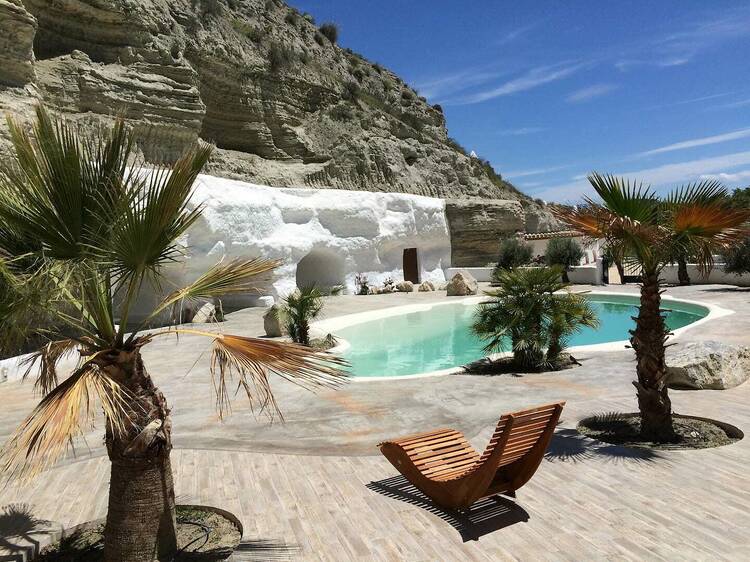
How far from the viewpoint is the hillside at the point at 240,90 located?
1883 cm

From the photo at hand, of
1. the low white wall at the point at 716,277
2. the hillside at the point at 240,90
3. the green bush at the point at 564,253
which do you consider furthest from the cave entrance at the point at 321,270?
the low white wall at the point at 716,277

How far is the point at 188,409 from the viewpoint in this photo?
24.2 ft

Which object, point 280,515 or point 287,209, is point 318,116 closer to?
point 287,209

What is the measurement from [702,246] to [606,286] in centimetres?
1867

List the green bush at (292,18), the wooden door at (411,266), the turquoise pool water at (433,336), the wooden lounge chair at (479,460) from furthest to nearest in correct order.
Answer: the green bush at (292,18) → the wooden door at (411,266) → the turquoise pool water at (433,336) → the wooden lounge chair at (479,460)

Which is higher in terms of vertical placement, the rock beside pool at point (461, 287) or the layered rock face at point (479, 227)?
the layered rock face at point (479, 227)

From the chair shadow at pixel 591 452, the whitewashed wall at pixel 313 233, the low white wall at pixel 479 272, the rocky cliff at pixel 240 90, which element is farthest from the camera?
→ the low white wall at pixel 479 272

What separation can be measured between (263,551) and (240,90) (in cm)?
2502

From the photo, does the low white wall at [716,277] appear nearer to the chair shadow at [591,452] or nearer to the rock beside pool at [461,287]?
the rock beside pool at [461,287]

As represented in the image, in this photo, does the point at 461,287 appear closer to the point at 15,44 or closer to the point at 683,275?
the point at 683,275

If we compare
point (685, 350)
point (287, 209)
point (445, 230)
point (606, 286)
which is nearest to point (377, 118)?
point (445, 230)

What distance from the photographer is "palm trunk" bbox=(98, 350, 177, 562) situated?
10.5 feet

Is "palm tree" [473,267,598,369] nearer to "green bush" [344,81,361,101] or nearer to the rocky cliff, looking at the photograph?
the rocky cliff

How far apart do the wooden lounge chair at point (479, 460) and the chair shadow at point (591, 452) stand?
1059mm
